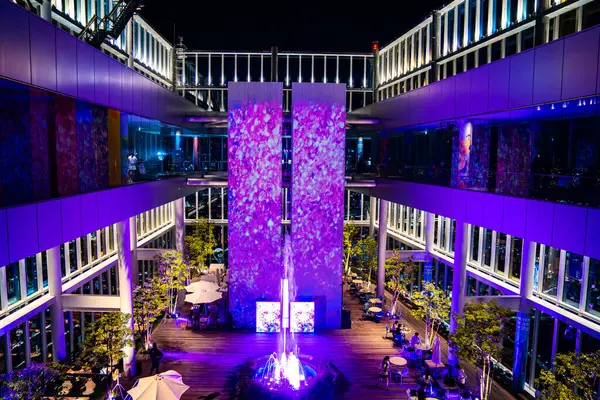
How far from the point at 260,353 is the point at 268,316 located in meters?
1.96

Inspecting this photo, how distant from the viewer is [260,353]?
16.6 m

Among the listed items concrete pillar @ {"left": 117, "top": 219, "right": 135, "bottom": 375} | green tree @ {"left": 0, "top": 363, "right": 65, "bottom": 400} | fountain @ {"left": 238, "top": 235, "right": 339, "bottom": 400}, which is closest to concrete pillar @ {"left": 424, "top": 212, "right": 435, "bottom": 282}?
fountain @ {"left": 238, "top": 235, "right": 339, "bottom": 400}

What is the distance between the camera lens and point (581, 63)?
8.39 meters

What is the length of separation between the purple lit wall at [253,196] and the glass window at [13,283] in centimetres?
815

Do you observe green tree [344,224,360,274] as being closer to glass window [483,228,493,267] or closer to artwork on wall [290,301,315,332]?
artwork on wall [290,301,315,332]

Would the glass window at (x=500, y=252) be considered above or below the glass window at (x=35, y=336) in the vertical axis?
above

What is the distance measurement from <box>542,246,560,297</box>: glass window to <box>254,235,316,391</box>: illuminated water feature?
762cm

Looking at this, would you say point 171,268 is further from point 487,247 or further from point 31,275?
point 487,247

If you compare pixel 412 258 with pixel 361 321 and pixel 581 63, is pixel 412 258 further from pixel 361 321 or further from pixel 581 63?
pixel 581 63

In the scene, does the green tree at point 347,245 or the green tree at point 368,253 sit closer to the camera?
the green tree at point 368,253

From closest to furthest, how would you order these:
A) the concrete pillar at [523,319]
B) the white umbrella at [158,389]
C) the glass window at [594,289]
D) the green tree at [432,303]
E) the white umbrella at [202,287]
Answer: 1. the white umbrella at [158,389]
2. the glass window at [594,289]
3. the concrete pillar at [523,319]
4. the green tree at [432,303]
5. the white umbrella at [202,287]

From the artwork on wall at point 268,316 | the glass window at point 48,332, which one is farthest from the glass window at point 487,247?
the glass window at point 48,332

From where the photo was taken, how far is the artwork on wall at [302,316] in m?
18.2

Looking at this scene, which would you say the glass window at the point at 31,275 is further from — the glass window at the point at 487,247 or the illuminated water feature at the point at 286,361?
the glass window at the point at 487,247
